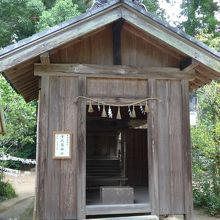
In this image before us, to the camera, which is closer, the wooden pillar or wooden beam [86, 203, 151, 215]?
the wooden pillar

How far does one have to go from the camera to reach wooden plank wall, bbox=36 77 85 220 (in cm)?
661

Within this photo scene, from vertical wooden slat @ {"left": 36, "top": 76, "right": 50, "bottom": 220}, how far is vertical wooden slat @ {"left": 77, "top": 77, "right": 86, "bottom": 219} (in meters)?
0.65

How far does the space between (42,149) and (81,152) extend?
30.5 inches

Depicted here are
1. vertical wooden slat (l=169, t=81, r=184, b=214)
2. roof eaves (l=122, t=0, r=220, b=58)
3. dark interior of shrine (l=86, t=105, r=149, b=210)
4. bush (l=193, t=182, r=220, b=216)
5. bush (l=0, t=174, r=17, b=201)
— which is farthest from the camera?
bush (l=0, t=174, r=17, b=201)

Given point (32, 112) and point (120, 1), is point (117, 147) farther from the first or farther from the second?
point (120, 1)

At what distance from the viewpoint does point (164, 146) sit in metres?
7.14

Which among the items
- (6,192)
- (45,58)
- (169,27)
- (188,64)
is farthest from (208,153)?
(6,192)

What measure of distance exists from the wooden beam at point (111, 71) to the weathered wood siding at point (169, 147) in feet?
0.57

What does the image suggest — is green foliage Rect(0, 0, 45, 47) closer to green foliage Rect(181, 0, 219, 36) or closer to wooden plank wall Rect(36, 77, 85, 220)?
green foliage Rect(181, 0, 219, 36)

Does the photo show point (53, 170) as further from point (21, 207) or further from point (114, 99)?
point (21, 207)

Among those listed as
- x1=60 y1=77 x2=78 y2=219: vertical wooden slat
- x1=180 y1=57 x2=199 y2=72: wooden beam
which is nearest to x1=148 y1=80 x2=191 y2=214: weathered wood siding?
x1=180 y1=57 x2=199 y2=72: wooden beam

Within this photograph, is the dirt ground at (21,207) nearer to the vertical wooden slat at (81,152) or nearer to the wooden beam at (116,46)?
the vertical wooden slat at (81,152)

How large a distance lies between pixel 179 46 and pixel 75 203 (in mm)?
3762

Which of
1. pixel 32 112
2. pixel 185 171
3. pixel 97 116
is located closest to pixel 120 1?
pixel 185 171
